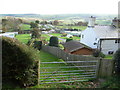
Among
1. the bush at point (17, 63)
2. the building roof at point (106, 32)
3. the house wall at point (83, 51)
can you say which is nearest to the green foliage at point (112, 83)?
the bush at point (17, 63)

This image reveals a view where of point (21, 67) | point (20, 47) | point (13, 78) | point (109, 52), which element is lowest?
point (109, 52)

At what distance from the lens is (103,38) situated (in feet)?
74.2

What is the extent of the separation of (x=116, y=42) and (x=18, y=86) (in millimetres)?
21878

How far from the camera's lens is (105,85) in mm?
5672

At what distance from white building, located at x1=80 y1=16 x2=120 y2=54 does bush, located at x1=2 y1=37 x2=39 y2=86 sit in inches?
747

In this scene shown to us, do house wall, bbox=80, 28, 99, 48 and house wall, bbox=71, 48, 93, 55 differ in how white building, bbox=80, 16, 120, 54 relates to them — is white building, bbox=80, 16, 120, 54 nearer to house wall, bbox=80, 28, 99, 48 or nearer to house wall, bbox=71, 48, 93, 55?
house wall, bbox=80, 28, 99, 48

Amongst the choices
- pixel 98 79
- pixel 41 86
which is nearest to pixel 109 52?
pixel 98 79

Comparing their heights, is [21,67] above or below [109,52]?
above

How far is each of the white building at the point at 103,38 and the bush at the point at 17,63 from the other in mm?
18979

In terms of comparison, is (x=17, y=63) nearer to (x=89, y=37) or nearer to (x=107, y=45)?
(x=107, y=45)

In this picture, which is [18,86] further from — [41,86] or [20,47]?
[20,47]

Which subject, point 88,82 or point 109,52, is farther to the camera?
point 109,52

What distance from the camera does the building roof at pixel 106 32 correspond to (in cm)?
2319

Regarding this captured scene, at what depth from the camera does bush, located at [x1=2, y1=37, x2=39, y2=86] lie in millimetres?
5195
